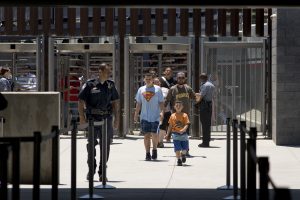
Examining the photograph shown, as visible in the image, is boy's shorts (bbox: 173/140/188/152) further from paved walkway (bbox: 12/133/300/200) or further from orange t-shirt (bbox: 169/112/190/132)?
paved walkway (bbox: 12/133/300/200)

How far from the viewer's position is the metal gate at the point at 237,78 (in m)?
25.9

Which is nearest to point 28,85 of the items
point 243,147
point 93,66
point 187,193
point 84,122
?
point 93,66

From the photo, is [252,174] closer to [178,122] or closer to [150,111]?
[178,122]

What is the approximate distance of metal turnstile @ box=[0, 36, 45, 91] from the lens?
2644 centimetres

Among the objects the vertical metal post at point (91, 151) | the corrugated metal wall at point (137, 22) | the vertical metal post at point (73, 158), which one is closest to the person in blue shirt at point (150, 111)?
the vertical metal post at point (91, 151)

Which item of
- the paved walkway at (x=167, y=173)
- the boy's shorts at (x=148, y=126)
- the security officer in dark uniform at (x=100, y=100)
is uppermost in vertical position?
the security officer in dark uniform at (x=100, y=100)

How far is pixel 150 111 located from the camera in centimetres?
1923

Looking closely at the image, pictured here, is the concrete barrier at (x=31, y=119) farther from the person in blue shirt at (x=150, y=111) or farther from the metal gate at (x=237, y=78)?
the metal gate at (x=237, y=78)

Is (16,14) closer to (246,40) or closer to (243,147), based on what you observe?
(246,40)

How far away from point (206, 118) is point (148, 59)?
13.7 ft

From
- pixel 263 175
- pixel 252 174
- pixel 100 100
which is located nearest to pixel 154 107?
pixel 100 100

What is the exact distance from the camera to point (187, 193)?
1399 cm

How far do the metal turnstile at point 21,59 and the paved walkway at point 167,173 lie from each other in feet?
10.5
